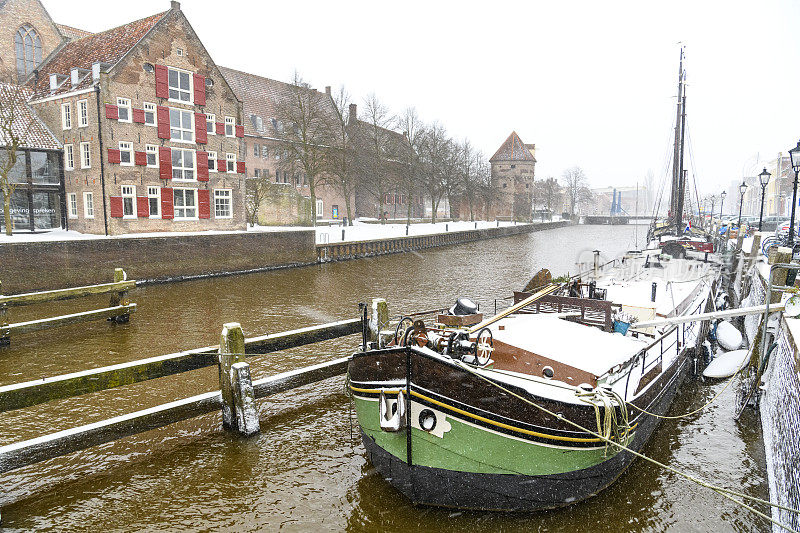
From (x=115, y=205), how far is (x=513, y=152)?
73.4 m

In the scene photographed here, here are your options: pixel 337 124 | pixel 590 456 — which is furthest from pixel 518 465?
pixel 337 124

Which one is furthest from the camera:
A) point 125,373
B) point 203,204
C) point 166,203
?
point 203,204

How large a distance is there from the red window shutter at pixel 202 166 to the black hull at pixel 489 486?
26882mm

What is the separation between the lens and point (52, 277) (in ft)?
66.2

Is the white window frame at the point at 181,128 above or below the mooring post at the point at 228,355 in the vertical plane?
above

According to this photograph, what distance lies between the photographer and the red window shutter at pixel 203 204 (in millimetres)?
29938

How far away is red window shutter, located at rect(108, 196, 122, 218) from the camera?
26.1 meters

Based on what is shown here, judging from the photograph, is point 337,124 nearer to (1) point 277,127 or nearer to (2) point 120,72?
(1) point 277,127

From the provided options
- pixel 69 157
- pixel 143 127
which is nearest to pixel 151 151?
pixel 143 127

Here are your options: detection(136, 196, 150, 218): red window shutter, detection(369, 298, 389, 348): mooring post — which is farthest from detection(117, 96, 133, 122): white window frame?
detection(369, 298, 389, 348): mooring post

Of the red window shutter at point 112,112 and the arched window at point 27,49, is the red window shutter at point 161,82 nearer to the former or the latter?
the red window shutter at point 112,112

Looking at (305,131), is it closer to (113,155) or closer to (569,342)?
(113,155)

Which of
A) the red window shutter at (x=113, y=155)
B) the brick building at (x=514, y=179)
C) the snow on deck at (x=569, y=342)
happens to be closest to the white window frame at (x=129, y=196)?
the red window shutter at (x=113, y=155)

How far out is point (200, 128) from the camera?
29766 millimetres
